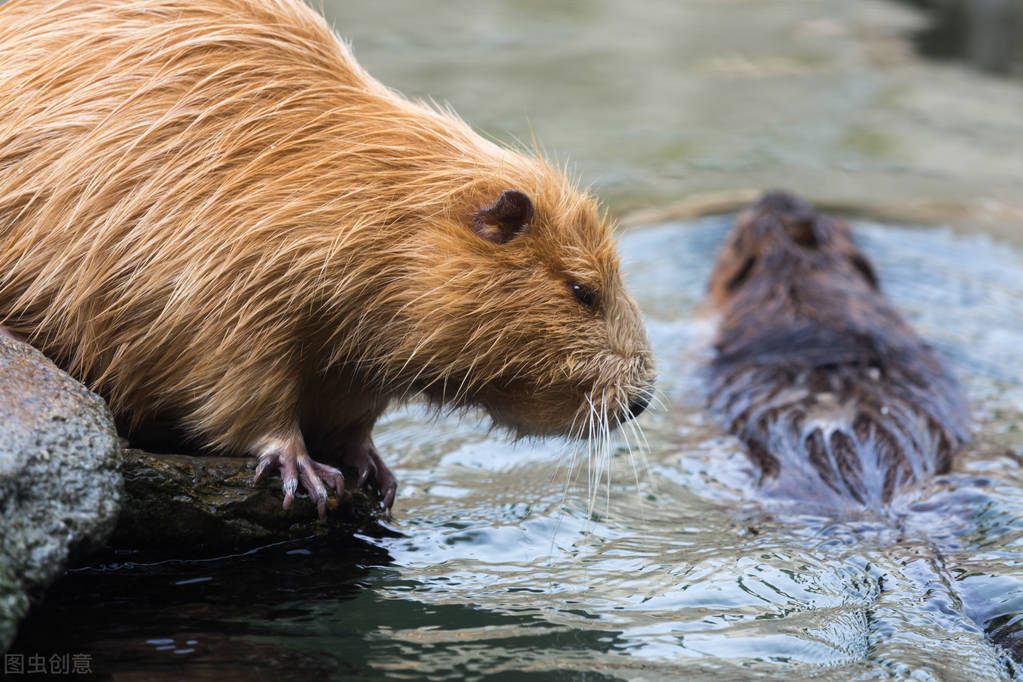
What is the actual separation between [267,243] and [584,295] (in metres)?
0.78

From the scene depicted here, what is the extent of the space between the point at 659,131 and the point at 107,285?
720cm

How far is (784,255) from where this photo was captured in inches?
215

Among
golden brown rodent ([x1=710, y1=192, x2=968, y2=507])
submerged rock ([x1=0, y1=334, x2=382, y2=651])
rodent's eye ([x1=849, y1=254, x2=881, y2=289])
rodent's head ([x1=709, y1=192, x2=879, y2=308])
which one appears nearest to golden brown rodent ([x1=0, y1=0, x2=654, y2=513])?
submerged rock ([x1=0, y1=334, x2=382, y2=651])

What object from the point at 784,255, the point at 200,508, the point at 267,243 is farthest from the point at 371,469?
the point at 784,255

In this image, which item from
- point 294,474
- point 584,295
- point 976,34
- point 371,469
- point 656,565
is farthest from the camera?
point 976,34

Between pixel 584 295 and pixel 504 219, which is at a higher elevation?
pixel 504 219

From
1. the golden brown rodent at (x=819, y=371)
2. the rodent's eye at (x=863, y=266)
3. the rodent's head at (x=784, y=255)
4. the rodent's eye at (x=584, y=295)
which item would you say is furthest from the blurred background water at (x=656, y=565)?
the rodent's eye at (x=584, y=295)

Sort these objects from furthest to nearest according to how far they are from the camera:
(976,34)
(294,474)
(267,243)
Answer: (976,34) → (294,474) → (267,243)

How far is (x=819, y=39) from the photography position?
1241 centimetres

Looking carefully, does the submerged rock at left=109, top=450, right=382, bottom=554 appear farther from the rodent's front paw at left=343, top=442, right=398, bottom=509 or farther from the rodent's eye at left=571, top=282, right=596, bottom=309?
the rodent's eye at left=571, top=282, right=596, bottom=309

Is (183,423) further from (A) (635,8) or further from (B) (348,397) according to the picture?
(A) (635,8)

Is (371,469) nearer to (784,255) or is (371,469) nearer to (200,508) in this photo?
(200,508)

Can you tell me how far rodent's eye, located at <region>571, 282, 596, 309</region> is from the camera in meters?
3.18

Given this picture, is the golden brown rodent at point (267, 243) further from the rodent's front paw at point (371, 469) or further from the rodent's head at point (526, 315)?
the rodent's front paw at point (371, 469)
